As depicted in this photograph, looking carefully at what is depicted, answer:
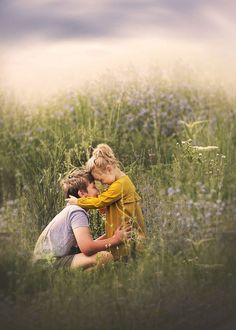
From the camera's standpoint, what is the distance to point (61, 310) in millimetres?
3955

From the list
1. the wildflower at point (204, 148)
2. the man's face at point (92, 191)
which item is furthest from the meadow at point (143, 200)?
the man's face at point (92, 191)

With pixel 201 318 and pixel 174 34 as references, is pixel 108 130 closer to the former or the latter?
pixel 174 34

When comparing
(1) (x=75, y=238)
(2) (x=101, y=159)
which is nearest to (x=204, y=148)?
(2) (x=101, y=159)

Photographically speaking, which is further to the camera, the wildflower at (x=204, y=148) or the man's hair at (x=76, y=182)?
the wildflower at (x=204, y=148)

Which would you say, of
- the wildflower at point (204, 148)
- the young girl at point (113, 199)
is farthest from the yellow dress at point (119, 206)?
the wildflower at point (204, 148)

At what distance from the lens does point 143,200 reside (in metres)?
4.11

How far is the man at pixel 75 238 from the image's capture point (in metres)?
3.99

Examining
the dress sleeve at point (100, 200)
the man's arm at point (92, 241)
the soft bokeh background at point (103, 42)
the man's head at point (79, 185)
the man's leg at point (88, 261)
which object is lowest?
the man's leg at point (88, 261)

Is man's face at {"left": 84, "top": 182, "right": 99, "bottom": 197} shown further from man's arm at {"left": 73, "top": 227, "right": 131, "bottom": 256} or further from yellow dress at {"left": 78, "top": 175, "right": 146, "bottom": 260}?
man's arm at {"left": 73, "top": 227, "right": 131, "bottom": 256}

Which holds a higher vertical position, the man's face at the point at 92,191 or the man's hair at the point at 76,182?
the man's hair at the point at 76,182

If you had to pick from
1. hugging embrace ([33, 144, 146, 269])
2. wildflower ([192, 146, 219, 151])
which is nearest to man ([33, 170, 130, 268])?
hugging embrace ([33, 144, 146, 269])

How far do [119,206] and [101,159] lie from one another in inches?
8.5

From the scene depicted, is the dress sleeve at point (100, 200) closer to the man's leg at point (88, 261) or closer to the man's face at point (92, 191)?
the man's face at point (92, 191)

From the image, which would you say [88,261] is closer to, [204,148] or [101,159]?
[101,159]
